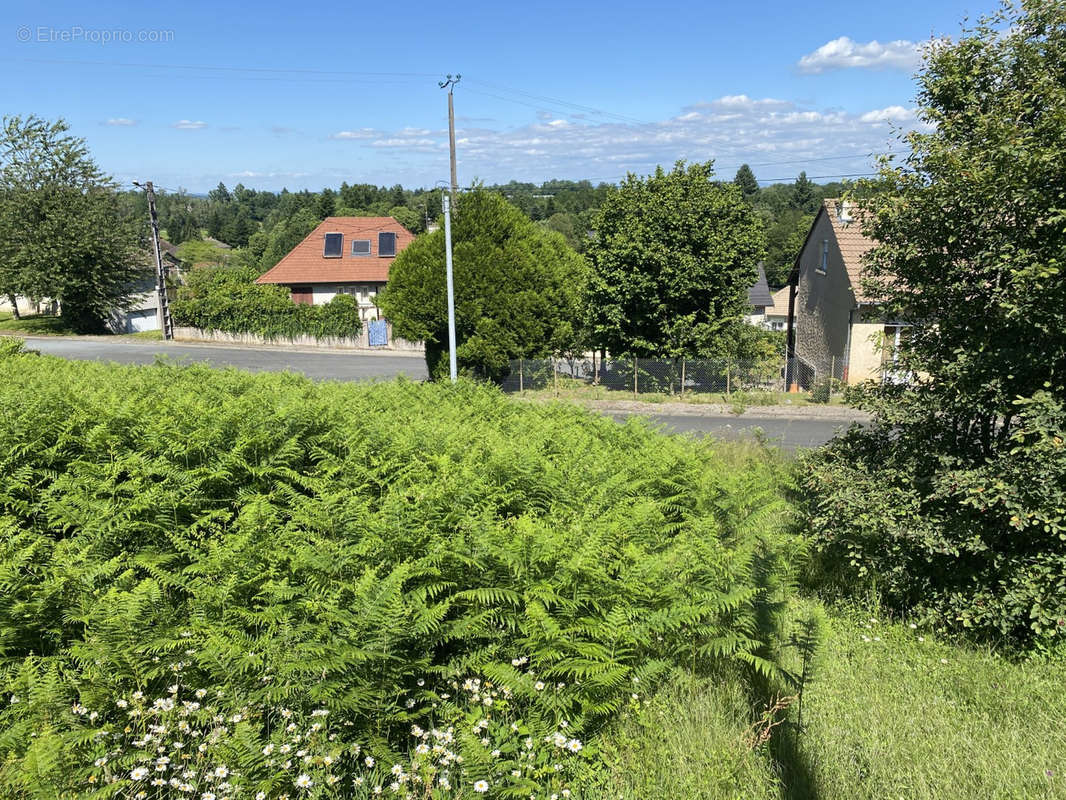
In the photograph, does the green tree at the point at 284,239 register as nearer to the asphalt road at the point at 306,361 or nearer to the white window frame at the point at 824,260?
the asphalt road at the point at 306,361

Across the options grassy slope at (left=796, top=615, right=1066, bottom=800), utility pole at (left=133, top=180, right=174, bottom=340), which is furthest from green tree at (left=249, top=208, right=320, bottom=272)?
grassy slope at (left=796, top=615, right=1066, bottom=800)

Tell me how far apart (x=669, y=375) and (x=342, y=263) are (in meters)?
33.7

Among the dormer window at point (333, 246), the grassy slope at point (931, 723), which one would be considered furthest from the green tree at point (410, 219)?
the grassy slope at point (931, 723)

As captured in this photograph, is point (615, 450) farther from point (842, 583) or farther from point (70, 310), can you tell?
point (70, 310)

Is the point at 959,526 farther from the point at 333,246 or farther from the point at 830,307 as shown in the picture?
the point at 333,246

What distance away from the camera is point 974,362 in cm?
622

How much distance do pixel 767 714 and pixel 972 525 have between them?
3.43m

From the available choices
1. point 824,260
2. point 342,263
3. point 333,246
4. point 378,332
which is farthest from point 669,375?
point 333,246

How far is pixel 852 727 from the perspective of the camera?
4.20 meters

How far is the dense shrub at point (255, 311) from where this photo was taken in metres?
42.6

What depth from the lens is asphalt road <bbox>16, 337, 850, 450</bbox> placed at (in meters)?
21.5

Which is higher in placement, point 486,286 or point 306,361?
point 486,286

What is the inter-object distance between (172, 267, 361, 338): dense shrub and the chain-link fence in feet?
64.9

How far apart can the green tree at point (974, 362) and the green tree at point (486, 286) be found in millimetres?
17887
